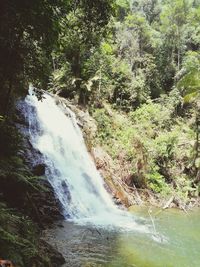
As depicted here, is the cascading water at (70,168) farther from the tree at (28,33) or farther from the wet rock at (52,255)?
the tree at (28,33)

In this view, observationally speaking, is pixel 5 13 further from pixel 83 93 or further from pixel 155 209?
pixel 83 93

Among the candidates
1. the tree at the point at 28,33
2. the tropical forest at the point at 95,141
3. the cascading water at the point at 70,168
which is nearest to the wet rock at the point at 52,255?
the tropical forest at the point at 95,141

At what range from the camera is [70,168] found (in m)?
15.2

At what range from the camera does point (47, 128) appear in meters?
16.6

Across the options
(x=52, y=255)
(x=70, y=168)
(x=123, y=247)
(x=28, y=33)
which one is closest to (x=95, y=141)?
(x=70, y=168)

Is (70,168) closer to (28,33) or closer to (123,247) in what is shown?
(123,247)

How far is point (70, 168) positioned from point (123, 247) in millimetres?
6524

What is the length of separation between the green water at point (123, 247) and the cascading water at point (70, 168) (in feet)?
3.60

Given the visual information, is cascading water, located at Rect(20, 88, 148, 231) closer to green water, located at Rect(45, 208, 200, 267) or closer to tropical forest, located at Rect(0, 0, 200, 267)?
tropical forest, located at Rect(0, 0, 200, 267)

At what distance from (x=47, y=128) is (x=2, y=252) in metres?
11.7

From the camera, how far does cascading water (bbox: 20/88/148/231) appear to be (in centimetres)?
1250

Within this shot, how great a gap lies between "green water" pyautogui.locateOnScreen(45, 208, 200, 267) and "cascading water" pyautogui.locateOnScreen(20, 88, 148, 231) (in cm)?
110

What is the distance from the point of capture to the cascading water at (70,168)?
12.5 m

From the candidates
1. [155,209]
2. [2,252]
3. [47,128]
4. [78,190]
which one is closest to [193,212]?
[155,209]
